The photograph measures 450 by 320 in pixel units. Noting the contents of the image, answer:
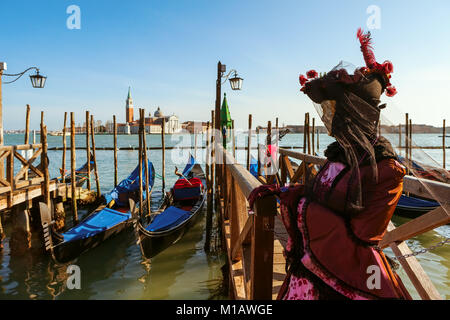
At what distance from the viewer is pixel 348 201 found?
1.03 metres

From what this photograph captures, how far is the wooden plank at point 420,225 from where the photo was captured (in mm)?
1367

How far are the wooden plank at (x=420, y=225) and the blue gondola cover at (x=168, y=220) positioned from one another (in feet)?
15.0

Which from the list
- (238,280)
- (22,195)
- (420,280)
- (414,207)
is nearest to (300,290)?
(420,280)

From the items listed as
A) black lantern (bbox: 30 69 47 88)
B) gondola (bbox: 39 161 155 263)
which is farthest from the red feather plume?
black lantern (bbox: 30 69 47 88)

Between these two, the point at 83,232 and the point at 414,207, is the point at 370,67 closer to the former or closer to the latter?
the point at 83,232

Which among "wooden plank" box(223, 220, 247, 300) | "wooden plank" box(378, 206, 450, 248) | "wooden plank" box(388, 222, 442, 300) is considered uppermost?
"wooden plank" box(378, 206, 450, 248)

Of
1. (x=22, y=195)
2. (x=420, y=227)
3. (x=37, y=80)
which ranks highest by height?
(x=37, y=80)

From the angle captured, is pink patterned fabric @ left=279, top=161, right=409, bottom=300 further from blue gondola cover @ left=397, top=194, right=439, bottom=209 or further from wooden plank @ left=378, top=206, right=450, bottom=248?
blue gondola cover @ left=397, top=194, right=439, bottom=209

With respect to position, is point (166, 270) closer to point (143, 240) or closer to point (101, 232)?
point (143, 240)

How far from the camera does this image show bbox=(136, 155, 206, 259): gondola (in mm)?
5422

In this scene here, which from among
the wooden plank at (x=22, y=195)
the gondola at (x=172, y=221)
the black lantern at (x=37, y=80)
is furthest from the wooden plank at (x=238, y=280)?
the black lantern at (x=37, y=80)

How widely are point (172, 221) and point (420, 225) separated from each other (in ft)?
16.7
